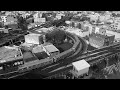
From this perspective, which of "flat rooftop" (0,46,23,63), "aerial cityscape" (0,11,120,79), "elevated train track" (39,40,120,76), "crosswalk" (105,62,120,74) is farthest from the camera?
"flat rooftop" (0,46,23,63)

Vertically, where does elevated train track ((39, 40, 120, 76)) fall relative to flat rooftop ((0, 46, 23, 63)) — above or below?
below

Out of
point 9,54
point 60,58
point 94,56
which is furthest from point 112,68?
point 9,54

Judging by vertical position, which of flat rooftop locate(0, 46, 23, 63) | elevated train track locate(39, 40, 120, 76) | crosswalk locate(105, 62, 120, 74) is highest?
flat rooftop locate(0, 46, 23, 63)

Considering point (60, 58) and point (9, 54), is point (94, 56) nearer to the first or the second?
point (60, 58)

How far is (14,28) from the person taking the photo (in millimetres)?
18688

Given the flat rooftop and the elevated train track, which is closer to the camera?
the elevated train track

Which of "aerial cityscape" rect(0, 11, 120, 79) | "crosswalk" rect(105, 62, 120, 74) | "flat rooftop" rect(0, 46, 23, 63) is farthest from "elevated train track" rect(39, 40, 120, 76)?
"flat rooftop" rect(0, 46, 23, 63)

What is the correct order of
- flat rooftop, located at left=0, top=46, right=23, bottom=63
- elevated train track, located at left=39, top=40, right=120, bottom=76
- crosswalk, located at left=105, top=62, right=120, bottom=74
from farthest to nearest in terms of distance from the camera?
flat rooftop, located at left=0, top=46, right=23, bottom=63, crosswalk, located at left=105, top=62, right=120, bottom=74, elevated train track, located at left=39, top=40, right=120, bottom=76

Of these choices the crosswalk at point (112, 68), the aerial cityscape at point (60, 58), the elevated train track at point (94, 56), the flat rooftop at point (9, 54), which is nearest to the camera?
the aerial cityscape at point (60, 58)

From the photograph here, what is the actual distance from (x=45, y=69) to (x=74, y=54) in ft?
12.0

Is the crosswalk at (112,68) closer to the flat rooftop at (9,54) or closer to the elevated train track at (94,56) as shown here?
the elevated train track at (94,56)

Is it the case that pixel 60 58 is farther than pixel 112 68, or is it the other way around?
pixel 60 58

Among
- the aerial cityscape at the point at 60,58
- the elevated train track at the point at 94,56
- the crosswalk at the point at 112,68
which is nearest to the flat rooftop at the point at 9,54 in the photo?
the aerial cityscape at the point at 60,58

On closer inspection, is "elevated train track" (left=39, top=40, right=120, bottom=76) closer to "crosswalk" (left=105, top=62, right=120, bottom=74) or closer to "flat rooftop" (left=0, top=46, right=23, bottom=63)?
"crosswalk" (left=105, top=62, right=120, bottom=74)
